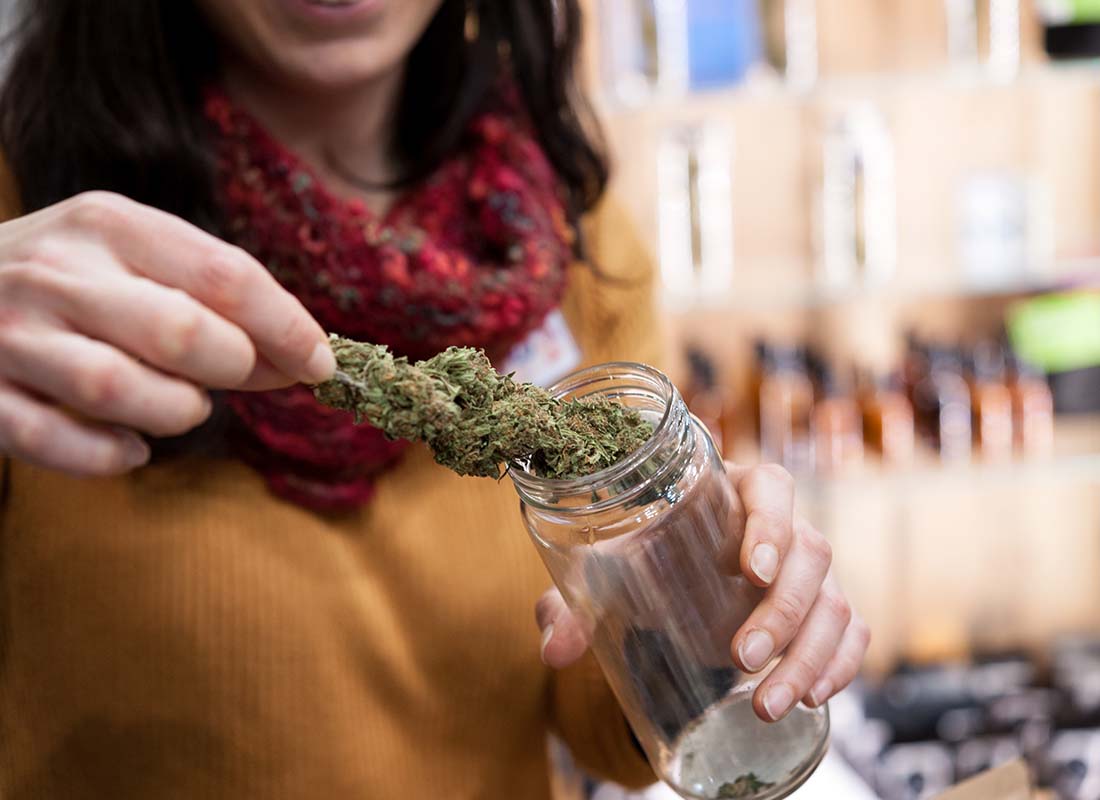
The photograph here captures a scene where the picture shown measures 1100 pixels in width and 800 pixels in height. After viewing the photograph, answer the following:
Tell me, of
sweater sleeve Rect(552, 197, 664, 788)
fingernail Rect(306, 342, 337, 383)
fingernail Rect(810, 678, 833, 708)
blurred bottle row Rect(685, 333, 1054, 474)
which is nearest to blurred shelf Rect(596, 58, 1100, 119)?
blurred bottle row Rect(685, 333, 1054, 474)

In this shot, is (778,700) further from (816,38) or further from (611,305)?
(816,38)

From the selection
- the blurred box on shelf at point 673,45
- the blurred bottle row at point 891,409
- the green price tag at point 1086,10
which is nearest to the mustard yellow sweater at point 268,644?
the blurred bottle row at point 891,409

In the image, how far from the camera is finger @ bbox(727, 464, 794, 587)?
0.67m

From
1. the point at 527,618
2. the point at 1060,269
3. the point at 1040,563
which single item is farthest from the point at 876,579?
the point at 527,618

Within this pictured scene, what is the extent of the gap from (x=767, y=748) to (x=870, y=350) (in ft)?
6.47

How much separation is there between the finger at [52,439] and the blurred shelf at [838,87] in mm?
1999

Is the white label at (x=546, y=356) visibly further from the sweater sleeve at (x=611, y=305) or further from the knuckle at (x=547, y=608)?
the knuckle at (x=547, y=608)

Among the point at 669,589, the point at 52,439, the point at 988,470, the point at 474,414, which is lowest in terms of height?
the point at 988,470

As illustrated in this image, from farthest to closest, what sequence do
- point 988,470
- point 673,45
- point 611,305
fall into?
point 988,470
point 673,45
point 611,305

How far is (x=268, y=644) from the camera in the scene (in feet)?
3.06

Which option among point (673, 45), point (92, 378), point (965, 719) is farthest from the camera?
point (673, 45)

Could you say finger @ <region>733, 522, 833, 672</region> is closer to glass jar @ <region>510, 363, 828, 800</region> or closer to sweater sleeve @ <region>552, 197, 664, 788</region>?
glass jar @ <region>510, 363, 828, 800</region>

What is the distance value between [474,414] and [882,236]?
2.05 meters

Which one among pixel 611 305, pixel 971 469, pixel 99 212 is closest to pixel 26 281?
pixel 99 212
